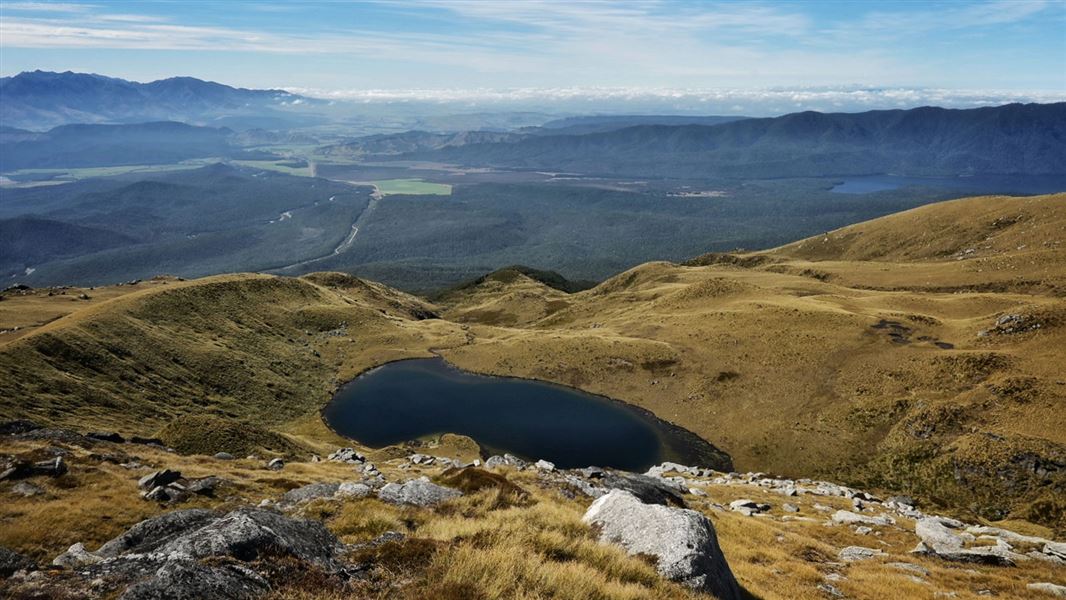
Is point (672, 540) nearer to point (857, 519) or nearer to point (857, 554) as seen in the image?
point (857, 554)

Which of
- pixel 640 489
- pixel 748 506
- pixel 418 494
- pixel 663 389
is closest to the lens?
pixel 418 494

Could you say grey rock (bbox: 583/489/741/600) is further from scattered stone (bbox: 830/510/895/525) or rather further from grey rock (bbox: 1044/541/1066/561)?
scattered stone (bbox: 830/510/895/525)

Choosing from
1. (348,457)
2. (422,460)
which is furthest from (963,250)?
(348,457)

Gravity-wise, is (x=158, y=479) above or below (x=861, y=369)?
above

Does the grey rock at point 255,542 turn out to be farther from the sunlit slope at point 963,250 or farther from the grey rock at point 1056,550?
the sunlit slope at point 963,250

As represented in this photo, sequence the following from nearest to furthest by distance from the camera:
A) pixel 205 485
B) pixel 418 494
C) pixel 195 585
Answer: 1. pixel 195 585
2. pixel 418 494
3. pixel 205 485

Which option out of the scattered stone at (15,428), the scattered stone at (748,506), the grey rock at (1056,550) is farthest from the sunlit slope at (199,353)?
the grey rock at (1056,550)

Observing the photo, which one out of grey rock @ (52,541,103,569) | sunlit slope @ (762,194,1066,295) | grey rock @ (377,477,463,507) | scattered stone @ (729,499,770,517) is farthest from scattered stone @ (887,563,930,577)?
sunlit slope @ (762,194,1066,295)
